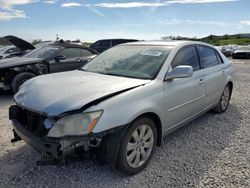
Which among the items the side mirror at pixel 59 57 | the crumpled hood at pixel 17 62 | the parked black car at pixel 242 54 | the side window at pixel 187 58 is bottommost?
the parked black car at pixel 242 54

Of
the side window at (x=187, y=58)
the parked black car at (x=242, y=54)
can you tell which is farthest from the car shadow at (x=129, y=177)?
the parked black car at (x=242, y=54)

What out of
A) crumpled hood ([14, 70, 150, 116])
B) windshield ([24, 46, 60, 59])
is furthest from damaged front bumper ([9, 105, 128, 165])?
windshield ([24, 46, 60, 59])

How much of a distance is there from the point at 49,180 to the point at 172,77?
194 cm

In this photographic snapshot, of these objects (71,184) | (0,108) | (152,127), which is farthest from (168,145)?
(0,108)

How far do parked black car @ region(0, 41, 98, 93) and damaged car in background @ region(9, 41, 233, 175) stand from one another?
3.24 metres

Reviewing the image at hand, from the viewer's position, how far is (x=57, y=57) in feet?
23.1

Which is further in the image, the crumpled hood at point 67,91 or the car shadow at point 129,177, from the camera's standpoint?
the car shadow at point 129,177

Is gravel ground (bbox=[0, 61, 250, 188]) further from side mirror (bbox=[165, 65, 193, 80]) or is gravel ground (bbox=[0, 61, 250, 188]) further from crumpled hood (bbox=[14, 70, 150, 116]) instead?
side mirror (bbox=[165, 65, 193, 80])

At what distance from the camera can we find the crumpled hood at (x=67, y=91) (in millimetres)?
2397

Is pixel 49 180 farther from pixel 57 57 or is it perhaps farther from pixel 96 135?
pixel 57 57

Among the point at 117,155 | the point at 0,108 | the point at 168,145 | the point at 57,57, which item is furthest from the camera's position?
the point at 57,57

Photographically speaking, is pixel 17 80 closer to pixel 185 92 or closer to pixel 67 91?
pixel 67 91

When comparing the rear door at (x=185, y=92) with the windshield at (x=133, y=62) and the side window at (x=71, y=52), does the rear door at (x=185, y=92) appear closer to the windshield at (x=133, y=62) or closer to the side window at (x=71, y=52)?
the windshield at (x=133, y=62)

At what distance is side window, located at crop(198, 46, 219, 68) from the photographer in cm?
420
